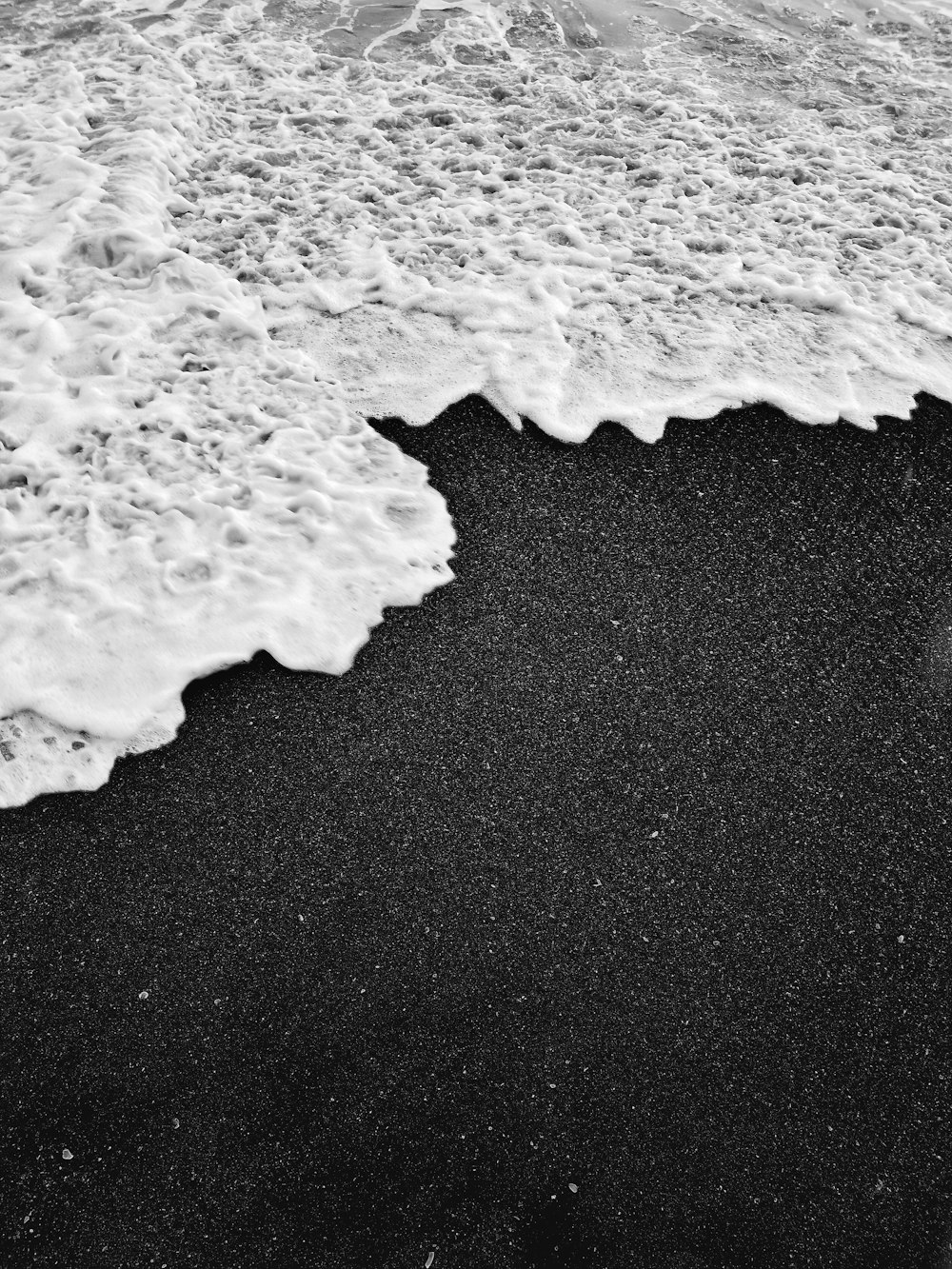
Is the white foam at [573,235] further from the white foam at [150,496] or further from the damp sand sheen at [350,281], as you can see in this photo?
the white foam at [150,496]

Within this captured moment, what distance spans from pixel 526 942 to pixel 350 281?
11.7 ft

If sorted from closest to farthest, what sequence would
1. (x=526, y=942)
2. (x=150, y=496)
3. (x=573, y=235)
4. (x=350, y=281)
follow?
(x=526, y=942), (x=150, y=496), (x=350, y=281), (x=573, y=235)

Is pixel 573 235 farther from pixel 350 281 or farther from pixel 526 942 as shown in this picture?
pixel 526 942

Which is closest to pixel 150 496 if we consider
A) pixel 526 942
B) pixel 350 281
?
pixel 350 281

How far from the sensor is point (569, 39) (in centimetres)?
713

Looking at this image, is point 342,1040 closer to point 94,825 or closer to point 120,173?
point 94,825

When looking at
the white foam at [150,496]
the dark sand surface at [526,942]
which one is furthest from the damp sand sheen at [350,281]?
the dark sand surface at [526,942]

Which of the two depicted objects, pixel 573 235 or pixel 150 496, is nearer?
pixel 150 496

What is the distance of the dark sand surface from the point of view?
2100 millimetres

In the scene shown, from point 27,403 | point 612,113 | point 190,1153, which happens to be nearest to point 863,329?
point 612,113

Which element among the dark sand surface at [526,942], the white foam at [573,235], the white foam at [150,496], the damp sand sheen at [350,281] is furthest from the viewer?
the white foam at [573,235]

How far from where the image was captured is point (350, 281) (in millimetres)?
4652

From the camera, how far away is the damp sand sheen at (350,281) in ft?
10.8

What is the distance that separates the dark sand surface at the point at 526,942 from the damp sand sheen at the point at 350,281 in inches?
16.4
